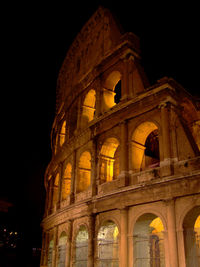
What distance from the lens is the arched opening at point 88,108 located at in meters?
19.3

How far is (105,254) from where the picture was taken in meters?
14.6

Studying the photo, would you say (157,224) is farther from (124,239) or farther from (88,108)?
(88,108)

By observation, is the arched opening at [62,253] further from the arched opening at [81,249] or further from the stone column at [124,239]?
the stone column at [124,239]

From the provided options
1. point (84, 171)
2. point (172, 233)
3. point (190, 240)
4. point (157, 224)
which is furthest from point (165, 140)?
point (84, 171)

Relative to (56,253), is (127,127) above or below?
above

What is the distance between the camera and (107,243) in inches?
543

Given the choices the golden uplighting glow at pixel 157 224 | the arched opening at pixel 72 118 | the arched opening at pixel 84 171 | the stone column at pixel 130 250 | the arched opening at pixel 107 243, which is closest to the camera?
the stone column at pixel 130 250

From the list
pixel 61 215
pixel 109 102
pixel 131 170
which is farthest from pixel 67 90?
pixel 131 170

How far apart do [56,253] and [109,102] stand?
31.5 feet

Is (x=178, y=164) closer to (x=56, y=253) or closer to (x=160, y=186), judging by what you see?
(x=160, y=186)

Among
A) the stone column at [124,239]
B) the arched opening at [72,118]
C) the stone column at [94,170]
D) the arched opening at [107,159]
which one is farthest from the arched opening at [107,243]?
the arched opening at [72,118]

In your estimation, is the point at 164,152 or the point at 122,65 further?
the point at 122,65

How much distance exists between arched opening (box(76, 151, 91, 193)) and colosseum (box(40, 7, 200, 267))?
0.06 m

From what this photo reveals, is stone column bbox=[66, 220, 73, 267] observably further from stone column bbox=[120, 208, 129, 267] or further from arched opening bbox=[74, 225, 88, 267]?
stone column bbox=[120, 208, 129, 267]
